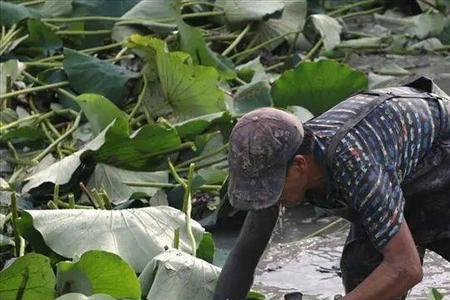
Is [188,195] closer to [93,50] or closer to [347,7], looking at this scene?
[93,50]

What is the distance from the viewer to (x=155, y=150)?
4.42m

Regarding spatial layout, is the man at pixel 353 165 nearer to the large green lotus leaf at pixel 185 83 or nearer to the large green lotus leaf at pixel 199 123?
the large green lotus leaf at pixel 199 123

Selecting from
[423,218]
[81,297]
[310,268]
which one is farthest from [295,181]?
[310,268]

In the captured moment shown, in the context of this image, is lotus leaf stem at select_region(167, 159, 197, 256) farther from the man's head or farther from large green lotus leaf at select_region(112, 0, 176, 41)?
large green lotus leaf at select_region(112, 0, 176, 41)

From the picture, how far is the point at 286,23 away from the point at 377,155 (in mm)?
3096

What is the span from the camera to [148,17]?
5.65 m

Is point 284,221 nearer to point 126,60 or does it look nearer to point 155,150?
point 155,150

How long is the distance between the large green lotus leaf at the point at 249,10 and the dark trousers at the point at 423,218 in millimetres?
2518

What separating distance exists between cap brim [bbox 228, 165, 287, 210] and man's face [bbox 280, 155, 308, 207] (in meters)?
0.03

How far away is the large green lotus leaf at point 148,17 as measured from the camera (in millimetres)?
5574

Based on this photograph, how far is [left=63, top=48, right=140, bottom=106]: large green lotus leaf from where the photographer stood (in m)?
5.11

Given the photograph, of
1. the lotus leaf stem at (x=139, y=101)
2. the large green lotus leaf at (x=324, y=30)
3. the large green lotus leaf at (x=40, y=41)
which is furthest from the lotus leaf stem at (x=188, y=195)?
the large green lotus leaf at (x=324, y=30)

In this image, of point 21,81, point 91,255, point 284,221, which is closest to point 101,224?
point 91,255

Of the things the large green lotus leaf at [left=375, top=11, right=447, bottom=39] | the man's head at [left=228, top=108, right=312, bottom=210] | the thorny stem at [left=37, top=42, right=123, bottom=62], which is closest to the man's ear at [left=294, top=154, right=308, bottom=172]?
the man's head at [left=228, top=108, right=312, bottom=210]
